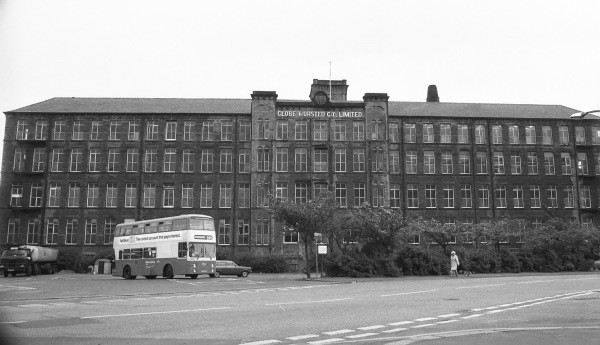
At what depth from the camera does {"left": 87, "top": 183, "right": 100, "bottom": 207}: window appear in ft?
214

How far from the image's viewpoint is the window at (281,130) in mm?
65375

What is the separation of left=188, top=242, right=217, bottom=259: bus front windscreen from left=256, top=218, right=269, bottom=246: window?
71.3ft

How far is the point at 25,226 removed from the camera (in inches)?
2534

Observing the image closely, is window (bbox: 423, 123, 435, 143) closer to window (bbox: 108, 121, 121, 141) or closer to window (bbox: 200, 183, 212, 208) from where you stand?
window (bbox: 200, 183, 212, 208)

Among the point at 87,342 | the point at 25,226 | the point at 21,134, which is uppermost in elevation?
the point at 21,134

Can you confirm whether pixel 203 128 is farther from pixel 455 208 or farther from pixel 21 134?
pixel 455 208

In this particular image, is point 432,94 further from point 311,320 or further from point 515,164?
point 311,320

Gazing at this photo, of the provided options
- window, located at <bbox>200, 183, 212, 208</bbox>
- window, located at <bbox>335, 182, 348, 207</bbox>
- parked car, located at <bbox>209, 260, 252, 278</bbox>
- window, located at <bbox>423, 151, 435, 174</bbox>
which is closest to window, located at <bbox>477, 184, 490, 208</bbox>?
window, located at <bbox>423, 151, 435, 174</bbox>

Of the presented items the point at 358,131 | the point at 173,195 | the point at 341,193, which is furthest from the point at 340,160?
the point at 173,195

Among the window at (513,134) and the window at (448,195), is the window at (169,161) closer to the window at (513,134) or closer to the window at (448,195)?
the window at (448,195)

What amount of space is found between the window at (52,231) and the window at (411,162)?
39.4 meters

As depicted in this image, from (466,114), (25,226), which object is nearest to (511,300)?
(466,114)

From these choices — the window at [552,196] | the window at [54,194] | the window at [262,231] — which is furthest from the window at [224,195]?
the window at [552,196]

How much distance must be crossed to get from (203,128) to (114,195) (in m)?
12.2
